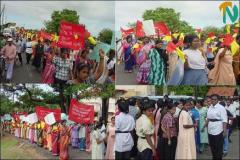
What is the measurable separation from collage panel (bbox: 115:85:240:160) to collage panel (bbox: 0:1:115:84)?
0.40 m

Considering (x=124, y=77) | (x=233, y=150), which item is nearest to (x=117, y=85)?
(x=124, y=77)

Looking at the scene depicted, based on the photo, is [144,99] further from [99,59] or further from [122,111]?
[99,59]

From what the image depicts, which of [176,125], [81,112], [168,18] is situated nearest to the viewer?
[168,18]

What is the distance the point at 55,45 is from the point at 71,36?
0.18 metres

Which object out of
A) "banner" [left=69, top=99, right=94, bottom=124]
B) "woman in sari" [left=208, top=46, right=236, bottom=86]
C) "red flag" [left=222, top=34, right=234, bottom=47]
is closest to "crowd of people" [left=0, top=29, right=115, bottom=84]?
"banner" [left=69, top=99, right=94, bottom=124]

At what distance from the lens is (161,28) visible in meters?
5.08

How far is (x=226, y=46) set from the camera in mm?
5086

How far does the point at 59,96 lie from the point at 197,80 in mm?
1366

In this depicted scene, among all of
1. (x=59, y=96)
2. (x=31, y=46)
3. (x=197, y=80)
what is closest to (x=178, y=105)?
(x=197, y=80)

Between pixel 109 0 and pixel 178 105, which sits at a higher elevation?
pixel 109 0

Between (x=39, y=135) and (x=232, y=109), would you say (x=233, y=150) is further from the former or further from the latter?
(x=39, y=135)

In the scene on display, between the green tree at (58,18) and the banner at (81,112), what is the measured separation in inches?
29.0

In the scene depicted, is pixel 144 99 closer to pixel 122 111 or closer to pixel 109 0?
pixel 122 111

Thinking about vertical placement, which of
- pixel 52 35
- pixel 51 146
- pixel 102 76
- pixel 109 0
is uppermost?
pixel 109 0
